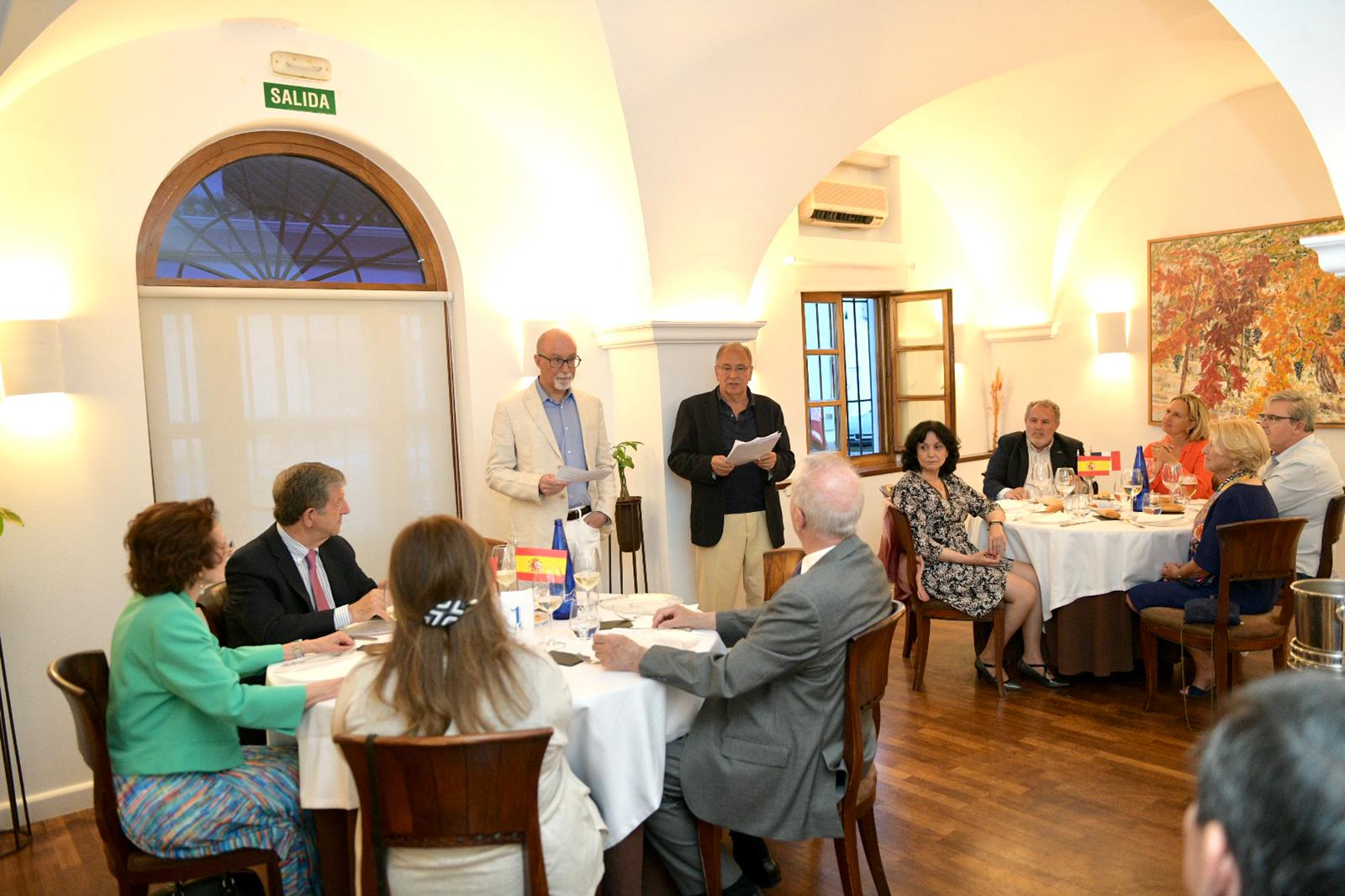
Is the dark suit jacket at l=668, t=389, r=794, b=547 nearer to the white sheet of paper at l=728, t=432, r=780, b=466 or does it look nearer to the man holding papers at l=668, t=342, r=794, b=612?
the man holding papers at l=668, t=342, r=794, b=612

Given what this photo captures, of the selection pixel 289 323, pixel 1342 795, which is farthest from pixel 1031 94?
pixel 1342 795

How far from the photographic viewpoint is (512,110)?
206 inches

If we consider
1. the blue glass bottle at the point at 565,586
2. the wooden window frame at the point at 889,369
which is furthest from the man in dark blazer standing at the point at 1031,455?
the blue glass bottle at the point at 565,586

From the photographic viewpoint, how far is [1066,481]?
5.19 meters

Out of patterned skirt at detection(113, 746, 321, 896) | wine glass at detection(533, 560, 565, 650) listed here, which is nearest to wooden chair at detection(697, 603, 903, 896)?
wine glass at detection(533, 560, 565, 650)

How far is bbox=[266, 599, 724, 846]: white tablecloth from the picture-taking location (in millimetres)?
2480

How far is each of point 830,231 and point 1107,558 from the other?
12.3 feet

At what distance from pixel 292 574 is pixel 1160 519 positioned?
4.13m

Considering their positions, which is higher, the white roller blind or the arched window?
the arched window

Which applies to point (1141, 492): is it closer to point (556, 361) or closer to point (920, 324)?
point (556, 361)

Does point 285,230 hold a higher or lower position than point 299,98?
lower

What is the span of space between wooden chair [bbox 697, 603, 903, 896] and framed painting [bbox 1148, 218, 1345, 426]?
18.8 ft

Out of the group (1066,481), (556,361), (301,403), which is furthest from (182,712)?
(1066,481)

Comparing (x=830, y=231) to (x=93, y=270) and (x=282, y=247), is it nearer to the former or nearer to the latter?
(x=282, y=247)
